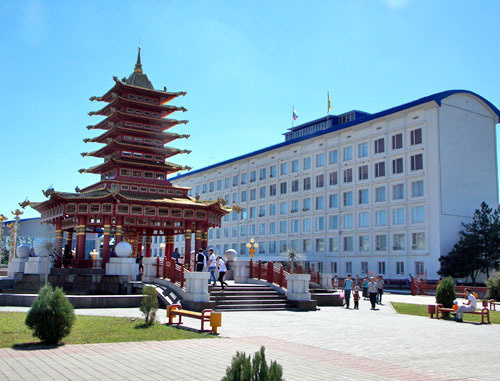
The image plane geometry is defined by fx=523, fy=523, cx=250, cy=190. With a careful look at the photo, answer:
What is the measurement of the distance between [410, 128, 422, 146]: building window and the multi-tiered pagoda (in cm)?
2437

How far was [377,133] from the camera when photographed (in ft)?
183

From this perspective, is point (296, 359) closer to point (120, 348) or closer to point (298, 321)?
point (120, 348)

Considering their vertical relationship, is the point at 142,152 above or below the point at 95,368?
above

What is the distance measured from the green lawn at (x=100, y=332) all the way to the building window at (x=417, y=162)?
40263 millimetres

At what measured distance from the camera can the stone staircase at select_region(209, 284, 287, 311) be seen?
22828 millimetres

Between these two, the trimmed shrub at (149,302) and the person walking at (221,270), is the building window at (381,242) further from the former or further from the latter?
the trimmed shrub at (149,302)

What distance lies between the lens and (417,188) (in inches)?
2018

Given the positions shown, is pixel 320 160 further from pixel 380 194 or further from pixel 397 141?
pixel 397 141

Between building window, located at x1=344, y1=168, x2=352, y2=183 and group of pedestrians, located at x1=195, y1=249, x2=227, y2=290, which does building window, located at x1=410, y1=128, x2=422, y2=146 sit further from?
group of pedestrians, located at x1=195, y1=249, x2=227, y2=290

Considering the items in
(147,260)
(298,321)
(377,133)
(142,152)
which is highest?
(377,133)

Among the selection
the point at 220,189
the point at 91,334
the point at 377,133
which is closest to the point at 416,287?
the point at 377,133

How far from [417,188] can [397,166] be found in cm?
337

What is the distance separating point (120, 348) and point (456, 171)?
150 ft

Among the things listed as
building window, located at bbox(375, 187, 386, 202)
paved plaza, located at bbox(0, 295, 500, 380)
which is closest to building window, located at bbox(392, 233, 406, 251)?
building window, located at bbox(375, 187, 386, 202)
